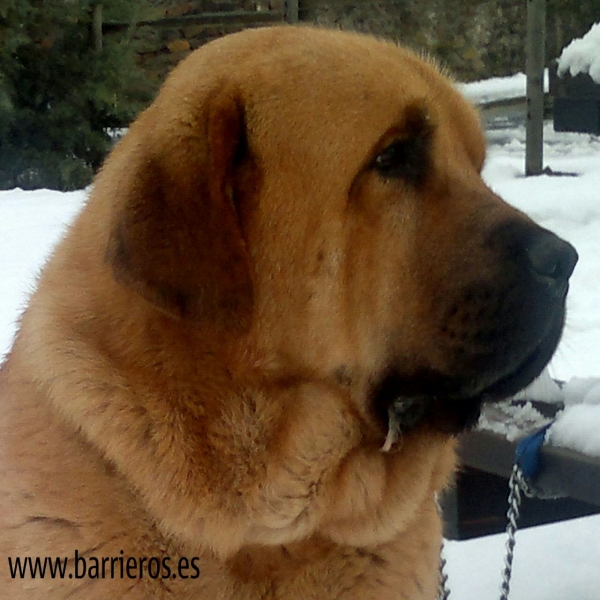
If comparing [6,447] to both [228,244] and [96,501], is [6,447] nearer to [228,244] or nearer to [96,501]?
[96,501]

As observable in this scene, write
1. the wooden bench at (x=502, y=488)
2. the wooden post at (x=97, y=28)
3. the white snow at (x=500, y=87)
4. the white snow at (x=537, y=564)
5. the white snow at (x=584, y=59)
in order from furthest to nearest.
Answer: the wooden post at (x=97, y=28), the white snow at (x=500, y=87), the white snow at (x=584, y=59), the white snow at (x=537, y=564), the wooden bench at (x=502, y=488)

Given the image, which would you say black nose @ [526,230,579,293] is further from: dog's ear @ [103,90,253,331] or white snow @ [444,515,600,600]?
white snow @ [444,515,600,600]

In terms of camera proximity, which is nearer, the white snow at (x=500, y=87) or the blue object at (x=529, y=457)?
the blue object at (x=529, y=457)

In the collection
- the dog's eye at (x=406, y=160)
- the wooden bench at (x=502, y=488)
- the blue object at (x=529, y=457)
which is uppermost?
the dog's eye at (x=406, y=160)

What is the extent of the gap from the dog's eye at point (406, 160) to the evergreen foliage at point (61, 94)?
670 cm

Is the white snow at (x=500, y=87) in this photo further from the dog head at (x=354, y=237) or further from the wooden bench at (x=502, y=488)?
the dog head at (x=354, y=237)

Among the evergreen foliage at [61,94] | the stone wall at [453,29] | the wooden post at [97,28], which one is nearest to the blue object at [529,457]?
the stone wall at [453,29]

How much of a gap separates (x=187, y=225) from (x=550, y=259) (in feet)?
2.34

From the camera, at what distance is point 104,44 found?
8.54 meters

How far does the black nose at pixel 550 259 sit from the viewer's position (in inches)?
63.4

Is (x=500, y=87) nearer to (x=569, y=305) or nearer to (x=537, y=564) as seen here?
(x=569, y=305)

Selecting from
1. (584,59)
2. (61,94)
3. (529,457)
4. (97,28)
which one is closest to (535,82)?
(584,59)

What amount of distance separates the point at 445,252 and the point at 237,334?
46 centimetres

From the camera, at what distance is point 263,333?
1630 millimetres
